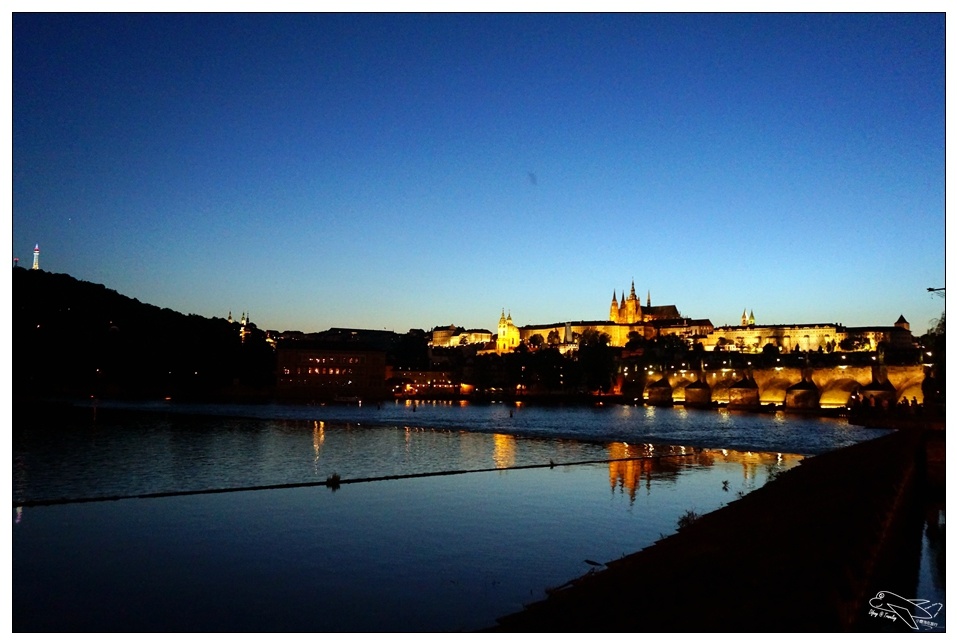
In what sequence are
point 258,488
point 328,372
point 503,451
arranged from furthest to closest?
point 328,372 < point 503,451 < point 258,488

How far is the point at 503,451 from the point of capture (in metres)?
37.2

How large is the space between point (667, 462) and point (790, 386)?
86214 millimetres

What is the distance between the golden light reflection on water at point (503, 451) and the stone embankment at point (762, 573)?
49.2 feet

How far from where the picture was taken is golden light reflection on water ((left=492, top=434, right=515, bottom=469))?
31.0 metres

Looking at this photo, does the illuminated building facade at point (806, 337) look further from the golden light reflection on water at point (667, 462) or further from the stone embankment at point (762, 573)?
the stone embankment at point (762, 573)

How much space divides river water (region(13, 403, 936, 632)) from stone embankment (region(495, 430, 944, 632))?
1559mm

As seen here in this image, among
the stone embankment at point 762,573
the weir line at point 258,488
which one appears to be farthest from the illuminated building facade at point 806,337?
the stone embankment at point 762,573

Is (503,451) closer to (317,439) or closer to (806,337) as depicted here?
(317,439)

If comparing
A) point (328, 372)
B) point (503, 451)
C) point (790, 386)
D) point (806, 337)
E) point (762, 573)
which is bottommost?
point (503, 451)

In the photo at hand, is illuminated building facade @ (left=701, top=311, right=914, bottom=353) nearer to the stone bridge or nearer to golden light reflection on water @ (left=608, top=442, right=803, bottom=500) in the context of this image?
the stone bridge

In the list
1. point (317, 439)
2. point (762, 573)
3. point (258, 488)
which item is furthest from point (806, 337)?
point (762, 573)

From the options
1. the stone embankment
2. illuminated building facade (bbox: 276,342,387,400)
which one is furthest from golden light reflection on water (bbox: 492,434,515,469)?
illuminated building facade (bbox: 276,342,387,400)

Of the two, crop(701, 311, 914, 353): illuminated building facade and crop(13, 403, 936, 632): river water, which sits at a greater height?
crop(701, 311, 914, 353): illuminated building facade

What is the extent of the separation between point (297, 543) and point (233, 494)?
702cm
